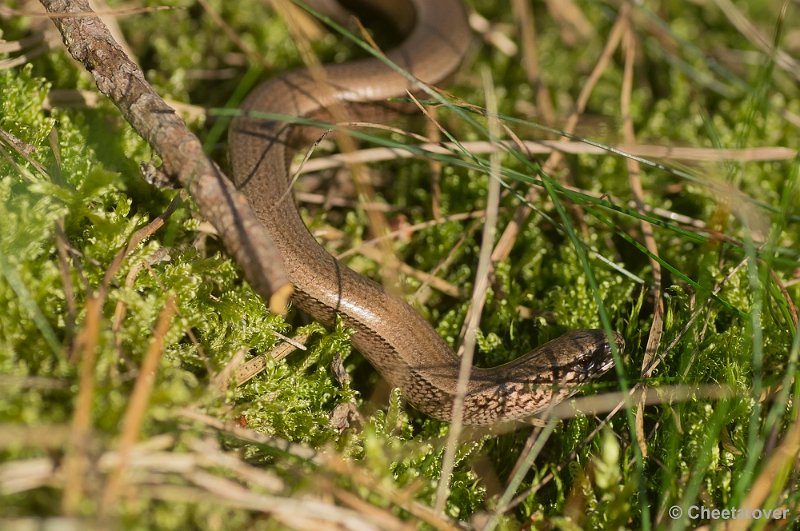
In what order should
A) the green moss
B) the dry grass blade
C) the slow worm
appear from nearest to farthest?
the green moss, the dry grass blade, the slow worm

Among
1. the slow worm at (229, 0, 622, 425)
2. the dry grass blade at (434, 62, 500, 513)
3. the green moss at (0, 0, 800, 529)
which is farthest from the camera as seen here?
the slow worm at (229, 0, 622, 425)

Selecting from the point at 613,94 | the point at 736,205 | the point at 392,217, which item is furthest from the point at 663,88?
the point at 392,217

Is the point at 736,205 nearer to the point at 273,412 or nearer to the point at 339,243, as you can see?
the point at 339,243

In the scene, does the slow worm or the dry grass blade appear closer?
the dry grass blade

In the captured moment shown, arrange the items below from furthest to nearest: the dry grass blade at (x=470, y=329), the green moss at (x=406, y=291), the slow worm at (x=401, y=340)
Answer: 1. the slow worm at (x=401, y=340)
2. the dry grass blade at (x=470, y=329)
3. the green moss at (x=406, y=291)

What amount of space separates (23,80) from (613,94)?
2466 mm

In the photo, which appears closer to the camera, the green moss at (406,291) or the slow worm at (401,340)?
the green moss at (406,291)

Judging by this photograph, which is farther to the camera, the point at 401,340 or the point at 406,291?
the point at 406,291

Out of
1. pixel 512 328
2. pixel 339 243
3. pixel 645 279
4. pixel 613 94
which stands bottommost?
pixel 512 328

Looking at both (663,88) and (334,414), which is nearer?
(334,414)

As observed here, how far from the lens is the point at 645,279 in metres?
2.28

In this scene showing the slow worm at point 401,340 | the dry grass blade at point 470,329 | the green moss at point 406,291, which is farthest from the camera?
the slow worm at point 401,340

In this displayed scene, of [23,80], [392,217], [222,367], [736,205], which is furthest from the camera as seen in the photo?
[392,217]

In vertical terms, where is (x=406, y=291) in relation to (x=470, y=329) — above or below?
above
